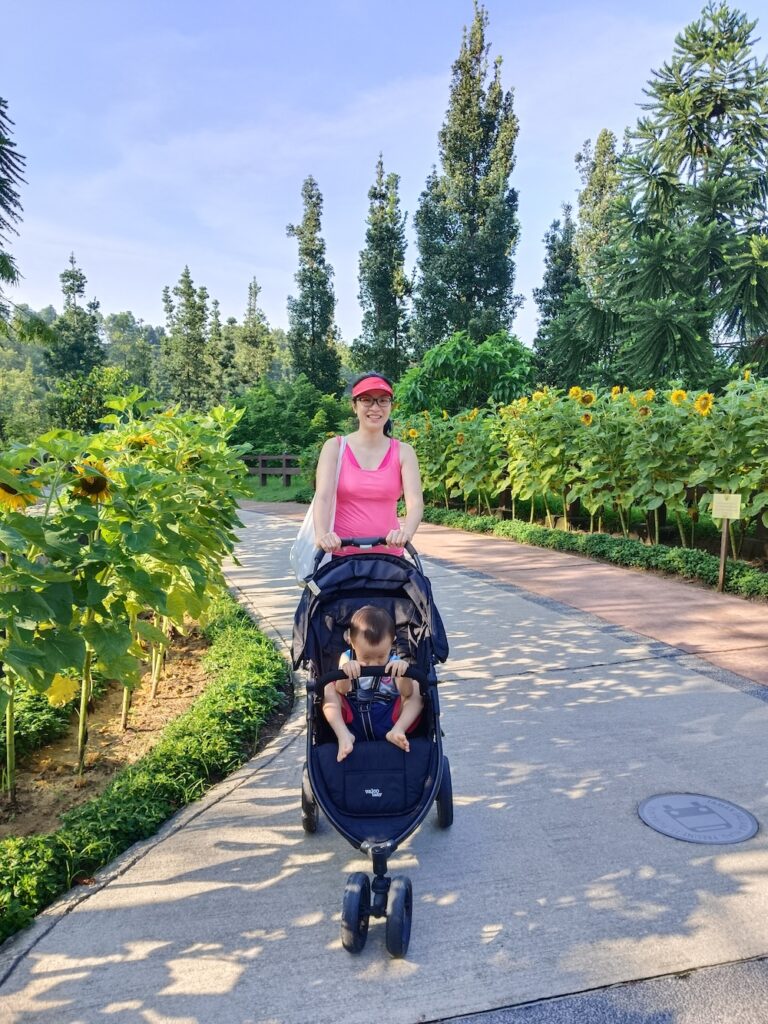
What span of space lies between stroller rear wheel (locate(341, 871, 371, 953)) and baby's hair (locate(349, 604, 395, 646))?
0.74m

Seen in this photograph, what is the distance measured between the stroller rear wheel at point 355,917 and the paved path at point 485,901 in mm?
51

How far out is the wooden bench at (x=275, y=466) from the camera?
24.6 metres

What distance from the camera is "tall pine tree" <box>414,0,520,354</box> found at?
25.3 meters

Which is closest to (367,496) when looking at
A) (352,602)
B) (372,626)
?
(352,602)

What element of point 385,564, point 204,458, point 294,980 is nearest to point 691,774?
point 385,564

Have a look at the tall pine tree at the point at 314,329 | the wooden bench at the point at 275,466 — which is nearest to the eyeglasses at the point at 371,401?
A: the wooden bench at the point at 275,466

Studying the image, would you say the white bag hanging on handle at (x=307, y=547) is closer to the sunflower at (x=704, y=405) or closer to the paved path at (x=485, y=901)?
the paved path at (x=485, y=901)

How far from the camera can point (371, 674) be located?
7.89ft

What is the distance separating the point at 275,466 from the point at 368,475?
23673 mm

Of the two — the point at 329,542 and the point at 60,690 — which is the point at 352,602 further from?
the point at 60,690

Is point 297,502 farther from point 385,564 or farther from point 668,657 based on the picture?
point 385,564

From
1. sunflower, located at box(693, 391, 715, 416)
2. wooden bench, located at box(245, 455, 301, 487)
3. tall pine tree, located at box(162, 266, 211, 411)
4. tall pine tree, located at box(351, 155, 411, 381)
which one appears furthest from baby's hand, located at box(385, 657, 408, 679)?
tall pine tree, located at box(162, 266, 211, 411)

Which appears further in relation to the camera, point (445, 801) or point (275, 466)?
point (275, 466)

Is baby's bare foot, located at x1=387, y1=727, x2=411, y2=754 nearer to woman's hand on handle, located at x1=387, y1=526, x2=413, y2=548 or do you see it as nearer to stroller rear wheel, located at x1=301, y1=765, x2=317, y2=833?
stroller rear wheel, located at x1=301, y1=765, x2=317, y2=833
